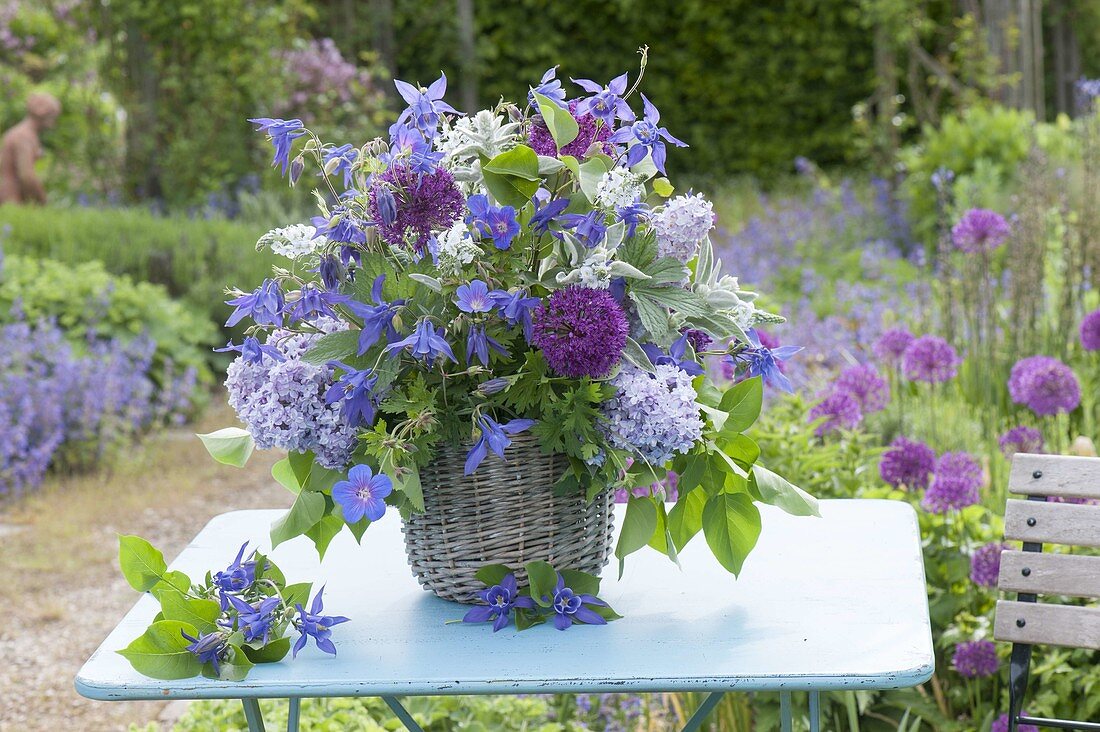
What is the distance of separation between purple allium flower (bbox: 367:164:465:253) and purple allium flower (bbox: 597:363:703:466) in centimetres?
27

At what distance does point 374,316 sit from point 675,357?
0.35 meters

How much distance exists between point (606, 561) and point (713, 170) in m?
8.72

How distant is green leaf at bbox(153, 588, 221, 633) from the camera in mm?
1310

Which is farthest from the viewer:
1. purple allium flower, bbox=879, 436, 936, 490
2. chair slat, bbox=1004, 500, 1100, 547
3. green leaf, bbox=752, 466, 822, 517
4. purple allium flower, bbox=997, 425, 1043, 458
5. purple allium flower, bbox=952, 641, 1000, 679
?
purple allium flower, bbox=997, 425, 1043, 458

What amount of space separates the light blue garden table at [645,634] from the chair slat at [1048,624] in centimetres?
19

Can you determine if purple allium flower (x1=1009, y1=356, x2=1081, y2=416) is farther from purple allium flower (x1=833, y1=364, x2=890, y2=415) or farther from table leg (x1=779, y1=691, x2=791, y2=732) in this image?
table leg (x1=779, y1=691, x2=791, y2=732)

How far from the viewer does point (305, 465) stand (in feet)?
4.51

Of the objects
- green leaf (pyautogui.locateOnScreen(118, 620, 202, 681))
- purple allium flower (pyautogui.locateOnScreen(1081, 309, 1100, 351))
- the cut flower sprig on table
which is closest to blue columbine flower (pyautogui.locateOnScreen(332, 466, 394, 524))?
the cut flower sprig on table

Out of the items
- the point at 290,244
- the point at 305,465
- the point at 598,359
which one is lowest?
the point at 305,465

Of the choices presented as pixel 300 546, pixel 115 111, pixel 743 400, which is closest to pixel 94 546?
pixel 300 546

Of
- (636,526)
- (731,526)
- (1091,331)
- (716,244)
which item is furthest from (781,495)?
(716,244)

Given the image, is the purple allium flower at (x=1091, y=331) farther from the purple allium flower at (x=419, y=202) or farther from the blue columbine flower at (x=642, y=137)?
the purple allium flower at (x=419, y=202)

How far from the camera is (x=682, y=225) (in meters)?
1.36

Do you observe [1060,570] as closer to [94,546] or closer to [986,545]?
[986,545]
